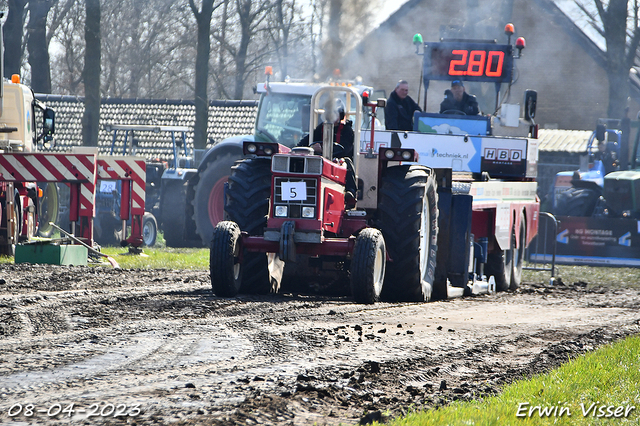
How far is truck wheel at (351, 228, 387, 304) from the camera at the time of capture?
7762 mm

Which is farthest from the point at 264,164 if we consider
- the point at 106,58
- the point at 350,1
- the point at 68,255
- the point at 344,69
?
the point at 106,58

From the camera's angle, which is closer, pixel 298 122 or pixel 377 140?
pixel 377 140

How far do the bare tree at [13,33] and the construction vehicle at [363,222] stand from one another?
40.5 ft

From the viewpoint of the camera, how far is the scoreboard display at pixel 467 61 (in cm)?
1305

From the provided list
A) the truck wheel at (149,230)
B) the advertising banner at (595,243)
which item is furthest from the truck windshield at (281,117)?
the advertising banner at (595,243)

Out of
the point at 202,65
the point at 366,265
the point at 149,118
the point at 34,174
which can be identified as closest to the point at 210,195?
the point at 34,174

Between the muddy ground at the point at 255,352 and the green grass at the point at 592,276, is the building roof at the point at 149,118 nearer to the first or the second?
the green grass at the point at 592,276

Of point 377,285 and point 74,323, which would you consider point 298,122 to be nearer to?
point 377,285

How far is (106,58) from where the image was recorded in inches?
1660

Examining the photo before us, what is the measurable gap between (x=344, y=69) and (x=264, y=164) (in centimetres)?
1510

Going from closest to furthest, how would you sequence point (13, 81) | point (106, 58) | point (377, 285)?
1. point (377, 285)
2. point (13, 81)
3. point (106, 58)

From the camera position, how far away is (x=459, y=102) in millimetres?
12562

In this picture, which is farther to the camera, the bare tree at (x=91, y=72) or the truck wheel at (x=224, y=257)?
the bare tree at (x=91, y=72)

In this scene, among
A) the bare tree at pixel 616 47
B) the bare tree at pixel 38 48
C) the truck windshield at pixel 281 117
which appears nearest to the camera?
the truck windshield at pixel 281 117
